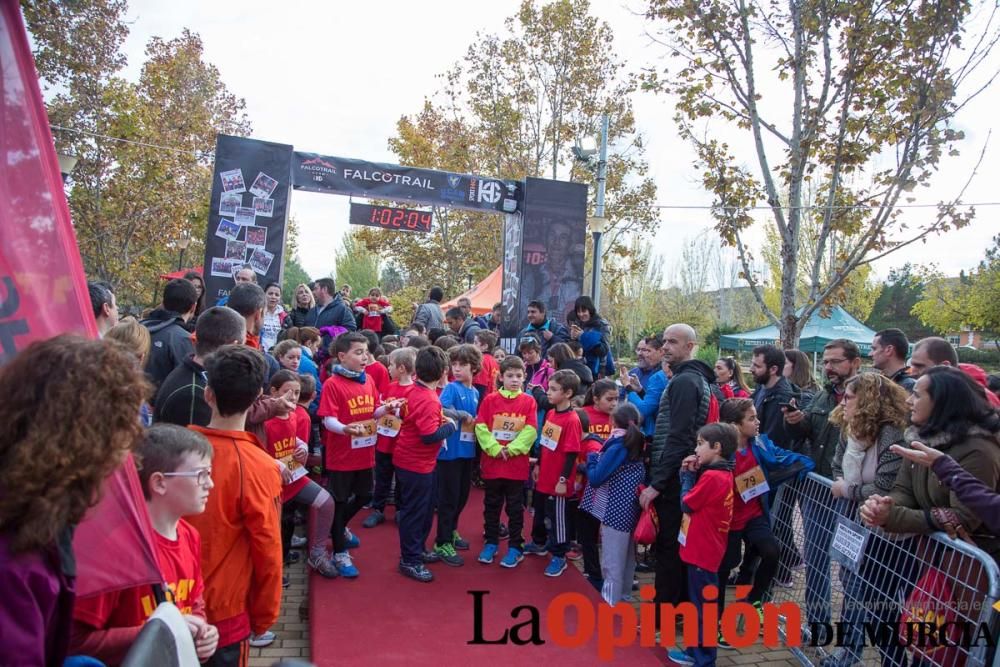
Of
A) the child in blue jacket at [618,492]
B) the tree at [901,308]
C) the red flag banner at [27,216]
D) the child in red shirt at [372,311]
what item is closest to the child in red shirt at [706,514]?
the child in blue jacket at [618,492]

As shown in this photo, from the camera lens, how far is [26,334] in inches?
56.4

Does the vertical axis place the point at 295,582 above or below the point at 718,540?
below

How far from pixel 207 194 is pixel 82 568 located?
21376mm

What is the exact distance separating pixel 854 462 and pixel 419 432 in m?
2.91

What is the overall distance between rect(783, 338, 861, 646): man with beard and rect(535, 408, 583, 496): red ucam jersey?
160 cm

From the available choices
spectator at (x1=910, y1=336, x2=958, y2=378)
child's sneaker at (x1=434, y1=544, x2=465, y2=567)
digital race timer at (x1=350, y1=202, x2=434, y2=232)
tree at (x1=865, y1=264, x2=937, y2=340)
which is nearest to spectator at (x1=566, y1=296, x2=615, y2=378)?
child's sneaker at (x1=434, y1=544, x2=465, y2=567)

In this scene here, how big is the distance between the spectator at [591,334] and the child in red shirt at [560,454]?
285cm

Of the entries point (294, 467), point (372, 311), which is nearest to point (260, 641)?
point (294, 467)

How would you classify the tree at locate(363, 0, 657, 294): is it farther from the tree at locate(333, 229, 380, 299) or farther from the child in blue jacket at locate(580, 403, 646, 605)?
the tree at locate(333, 229, 380, 299)

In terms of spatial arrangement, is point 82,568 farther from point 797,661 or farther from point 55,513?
point 797,661

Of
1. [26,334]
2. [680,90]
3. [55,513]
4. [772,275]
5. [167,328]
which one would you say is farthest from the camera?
[772,275]

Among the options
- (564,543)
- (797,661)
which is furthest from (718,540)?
(564,543)

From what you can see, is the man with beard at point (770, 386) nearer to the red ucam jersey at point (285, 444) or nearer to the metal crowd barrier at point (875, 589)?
the metal crowd barrier at point (875, 589)

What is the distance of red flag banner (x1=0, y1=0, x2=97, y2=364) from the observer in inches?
54.1
